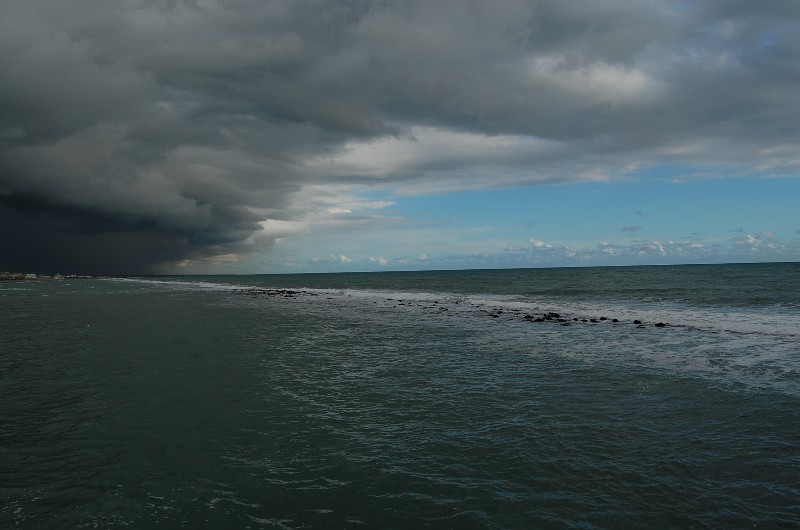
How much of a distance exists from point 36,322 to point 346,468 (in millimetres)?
39805

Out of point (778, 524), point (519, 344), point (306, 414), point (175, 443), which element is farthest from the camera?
point (519, 344)

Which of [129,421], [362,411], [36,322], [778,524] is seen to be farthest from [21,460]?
[36,322]

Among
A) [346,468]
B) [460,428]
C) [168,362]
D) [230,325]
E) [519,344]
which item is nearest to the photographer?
[346,468]

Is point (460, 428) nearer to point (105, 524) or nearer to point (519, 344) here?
point (105, 524)

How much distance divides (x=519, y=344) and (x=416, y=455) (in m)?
17.1

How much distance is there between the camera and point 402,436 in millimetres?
11703

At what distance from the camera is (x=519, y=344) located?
2634 centimetres

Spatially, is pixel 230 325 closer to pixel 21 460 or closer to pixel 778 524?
pixel 21 460

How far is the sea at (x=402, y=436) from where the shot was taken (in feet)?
26.6

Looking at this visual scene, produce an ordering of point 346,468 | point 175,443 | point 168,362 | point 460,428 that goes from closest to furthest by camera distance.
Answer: point 346,468 → point 175,443 → point 460,428 → point 168,362

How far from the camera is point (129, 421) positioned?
1288cm

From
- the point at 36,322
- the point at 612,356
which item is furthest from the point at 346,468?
the point at 36,322

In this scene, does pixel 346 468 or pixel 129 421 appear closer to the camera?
pixel 346 468

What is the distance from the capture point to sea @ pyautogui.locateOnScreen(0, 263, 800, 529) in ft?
26.6
